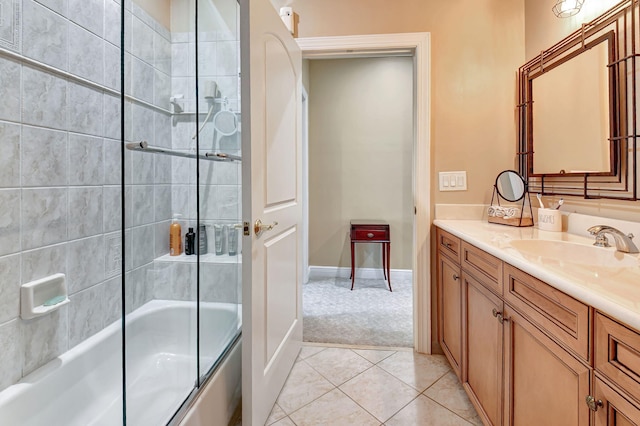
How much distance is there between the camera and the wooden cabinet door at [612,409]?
625 millimetres

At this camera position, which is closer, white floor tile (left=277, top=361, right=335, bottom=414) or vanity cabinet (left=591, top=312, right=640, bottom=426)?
vanity cabinet (left=591, top=312, right=640, bottom=426)

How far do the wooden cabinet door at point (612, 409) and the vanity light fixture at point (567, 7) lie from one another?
167cm

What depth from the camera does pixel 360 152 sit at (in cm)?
377

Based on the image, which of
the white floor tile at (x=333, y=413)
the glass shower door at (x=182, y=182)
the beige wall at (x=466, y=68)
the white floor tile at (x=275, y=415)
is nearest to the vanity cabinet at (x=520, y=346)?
the white floor tile at (x=333, y=413)

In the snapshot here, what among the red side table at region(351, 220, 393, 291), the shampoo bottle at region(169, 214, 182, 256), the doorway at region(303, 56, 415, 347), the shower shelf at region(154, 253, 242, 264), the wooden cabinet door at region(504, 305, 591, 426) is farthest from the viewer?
the doorway at region(303, 56, 415, 347)

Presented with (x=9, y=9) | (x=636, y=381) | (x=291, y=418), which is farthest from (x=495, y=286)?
(x=9, y=9)

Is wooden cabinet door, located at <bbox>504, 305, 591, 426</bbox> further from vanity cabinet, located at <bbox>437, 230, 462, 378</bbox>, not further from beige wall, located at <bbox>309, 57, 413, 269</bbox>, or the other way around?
beige wall, located at <bbox>309, 57, 413, 269</bbox>

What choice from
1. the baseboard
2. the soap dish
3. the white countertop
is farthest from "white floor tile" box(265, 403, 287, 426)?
the baseboard

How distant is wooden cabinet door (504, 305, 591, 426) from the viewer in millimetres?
787

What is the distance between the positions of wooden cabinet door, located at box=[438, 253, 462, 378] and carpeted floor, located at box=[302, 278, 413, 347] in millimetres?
378

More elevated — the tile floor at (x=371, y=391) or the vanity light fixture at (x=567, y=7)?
the vanity light fixture at (x=567, y=7)

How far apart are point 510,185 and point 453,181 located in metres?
0.32

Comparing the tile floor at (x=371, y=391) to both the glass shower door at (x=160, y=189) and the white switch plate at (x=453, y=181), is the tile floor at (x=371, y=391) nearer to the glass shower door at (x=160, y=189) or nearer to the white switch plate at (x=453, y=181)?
the glass shower door at (x=160, y=189)

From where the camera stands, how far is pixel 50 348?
50.9 inches
